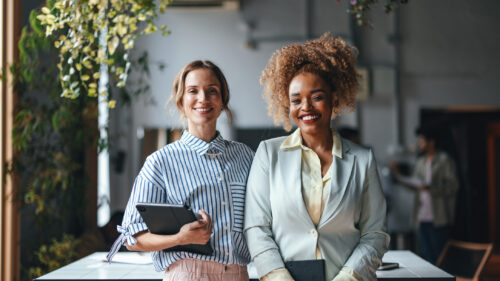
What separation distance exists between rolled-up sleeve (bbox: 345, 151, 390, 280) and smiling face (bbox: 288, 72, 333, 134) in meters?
0.23

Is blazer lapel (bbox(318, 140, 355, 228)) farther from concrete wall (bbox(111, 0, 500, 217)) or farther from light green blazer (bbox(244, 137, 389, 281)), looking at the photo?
concrete wall (bbox(111, 0, 500, 217))

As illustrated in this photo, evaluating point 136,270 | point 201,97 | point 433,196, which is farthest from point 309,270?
point 433,196

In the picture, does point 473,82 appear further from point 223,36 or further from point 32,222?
point 32,222

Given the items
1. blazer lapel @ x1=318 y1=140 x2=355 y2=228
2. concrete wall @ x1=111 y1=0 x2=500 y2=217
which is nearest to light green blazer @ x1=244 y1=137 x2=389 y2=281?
blazer lapel @ x1=318 y1=140 x2=355 y2=228

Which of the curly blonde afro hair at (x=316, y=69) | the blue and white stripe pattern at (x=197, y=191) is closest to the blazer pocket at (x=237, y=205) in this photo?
the blue and white stripe pattern at (x=197, y=191)

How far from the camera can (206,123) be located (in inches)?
68.4

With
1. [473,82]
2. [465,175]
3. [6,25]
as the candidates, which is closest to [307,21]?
[473,82]

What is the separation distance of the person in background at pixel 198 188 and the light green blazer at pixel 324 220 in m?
0.07

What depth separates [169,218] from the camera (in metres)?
1.52

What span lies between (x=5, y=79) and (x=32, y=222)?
3.59 ft

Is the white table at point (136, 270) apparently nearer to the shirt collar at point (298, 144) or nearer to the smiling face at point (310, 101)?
the shirt collar at point (298, 144)

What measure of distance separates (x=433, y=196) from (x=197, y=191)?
3.90m

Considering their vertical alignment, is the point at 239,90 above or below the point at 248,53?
below

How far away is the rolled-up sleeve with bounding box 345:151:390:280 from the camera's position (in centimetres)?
162
